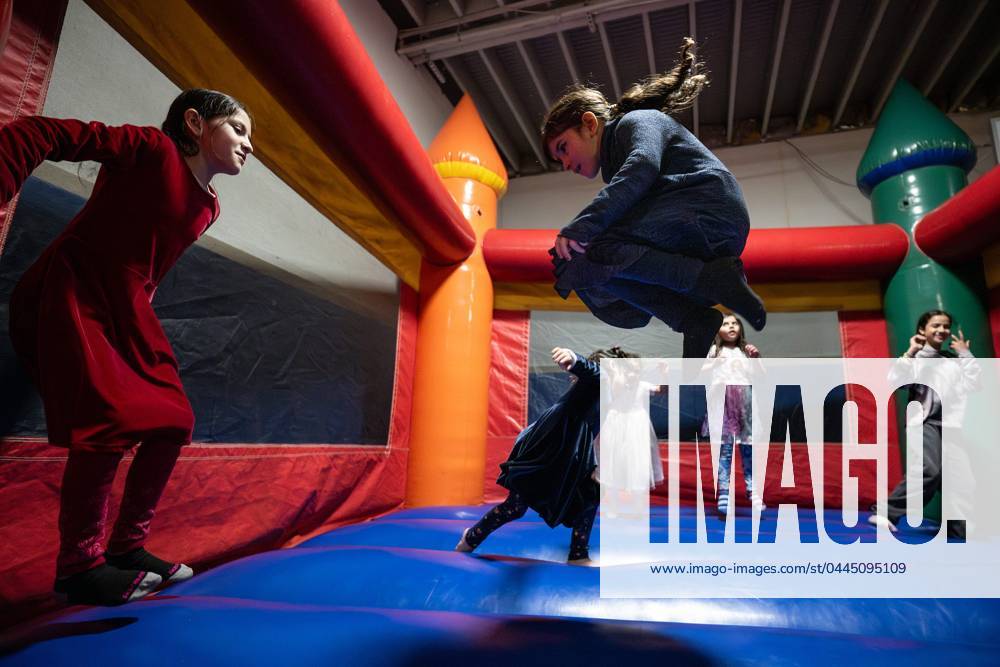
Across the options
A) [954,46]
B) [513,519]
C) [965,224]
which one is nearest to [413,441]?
[513,519]

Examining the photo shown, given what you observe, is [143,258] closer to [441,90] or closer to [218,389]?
[218,389]

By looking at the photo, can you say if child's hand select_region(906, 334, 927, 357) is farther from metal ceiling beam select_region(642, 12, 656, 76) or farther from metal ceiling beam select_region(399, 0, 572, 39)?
metal ceiling beam select_region(399, 0, 572, 39)

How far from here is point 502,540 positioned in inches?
67.6

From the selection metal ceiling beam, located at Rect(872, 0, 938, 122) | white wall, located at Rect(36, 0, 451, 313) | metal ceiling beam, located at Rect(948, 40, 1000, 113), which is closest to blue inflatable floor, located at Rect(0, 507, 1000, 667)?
white wall, located at Rect(36, 0, 451, 313)

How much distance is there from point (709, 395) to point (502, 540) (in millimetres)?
1339

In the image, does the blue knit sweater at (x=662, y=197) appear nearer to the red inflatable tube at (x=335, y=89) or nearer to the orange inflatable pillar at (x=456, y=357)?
the red inflatable tube at (x=335, y=89)

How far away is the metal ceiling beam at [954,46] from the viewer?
9.63ft

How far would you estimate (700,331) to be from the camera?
0.85 metres

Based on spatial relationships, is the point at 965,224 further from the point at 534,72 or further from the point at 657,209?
the point at 534,72

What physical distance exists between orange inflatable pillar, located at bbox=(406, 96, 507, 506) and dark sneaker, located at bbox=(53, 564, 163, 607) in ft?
5.94

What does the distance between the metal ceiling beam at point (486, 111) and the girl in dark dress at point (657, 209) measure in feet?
9.52

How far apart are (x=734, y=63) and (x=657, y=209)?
3.12m

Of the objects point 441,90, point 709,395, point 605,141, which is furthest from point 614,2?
point 605,141

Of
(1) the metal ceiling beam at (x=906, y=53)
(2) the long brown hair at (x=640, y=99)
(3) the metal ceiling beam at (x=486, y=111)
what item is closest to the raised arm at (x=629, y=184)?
(2) the long brown hair at (x=640, y=99)
